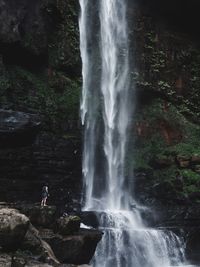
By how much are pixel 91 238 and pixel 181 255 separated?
5.32 meters

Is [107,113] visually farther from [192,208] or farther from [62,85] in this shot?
[192,208]

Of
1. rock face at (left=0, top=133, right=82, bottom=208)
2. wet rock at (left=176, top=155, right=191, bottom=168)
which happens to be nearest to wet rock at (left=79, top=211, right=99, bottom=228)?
rock face at (left=0, top=133, right=82, bottom=208)

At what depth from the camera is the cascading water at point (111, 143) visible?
15984mm

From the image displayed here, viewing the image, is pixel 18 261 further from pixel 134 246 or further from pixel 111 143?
pixel 111 143

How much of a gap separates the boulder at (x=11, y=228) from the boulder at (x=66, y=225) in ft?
9.77

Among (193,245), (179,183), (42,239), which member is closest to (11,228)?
(42,239)

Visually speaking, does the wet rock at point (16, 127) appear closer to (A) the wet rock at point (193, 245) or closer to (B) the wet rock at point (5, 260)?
(A) the wet rock at point (193, 245)

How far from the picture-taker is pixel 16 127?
19.1m

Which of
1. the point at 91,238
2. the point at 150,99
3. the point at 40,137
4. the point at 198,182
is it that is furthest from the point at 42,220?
the point at 150,99

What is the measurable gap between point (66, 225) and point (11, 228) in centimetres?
351

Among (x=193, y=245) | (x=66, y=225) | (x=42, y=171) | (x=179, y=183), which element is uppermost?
(x=42, y=171)

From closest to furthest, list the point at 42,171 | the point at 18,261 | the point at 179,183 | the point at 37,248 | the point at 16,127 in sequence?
the point at 18,261 < the point at 37,248 < the point at 16,127 < the point at 42,171 < the point at 179,183

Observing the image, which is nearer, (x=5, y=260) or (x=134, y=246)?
(x=5, y=260)

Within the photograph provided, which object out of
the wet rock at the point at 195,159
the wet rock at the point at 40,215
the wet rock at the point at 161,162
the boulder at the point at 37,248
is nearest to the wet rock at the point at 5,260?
the boulder at the point at 37,248
